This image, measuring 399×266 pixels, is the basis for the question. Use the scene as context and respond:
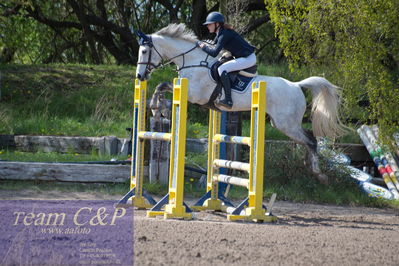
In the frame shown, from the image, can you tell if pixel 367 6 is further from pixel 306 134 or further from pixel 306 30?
pixel 306 134

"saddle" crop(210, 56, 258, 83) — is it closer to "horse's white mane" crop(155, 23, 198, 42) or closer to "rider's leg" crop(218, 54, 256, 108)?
"rider's leg" crop(218, 54, 256, 108)

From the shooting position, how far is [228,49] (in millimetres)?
7164

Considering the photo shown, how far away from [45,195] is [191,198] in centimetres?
190

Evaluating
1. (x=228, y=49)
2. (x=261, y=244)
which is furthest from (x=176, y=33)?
(x=261, y=244)

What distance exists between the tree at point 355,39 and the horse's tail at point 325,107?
2.88 ft

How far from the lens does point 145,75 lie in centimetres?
711

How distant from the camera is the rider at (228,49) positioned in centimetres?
700

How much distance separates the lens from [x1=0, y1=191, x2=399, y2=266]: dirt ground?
12.7 feet

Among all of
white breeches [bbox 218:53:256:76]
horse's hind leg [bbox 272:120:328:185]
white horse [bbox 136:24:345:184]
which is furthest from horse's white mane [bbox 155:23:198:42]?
horse's hind leg [bbox 272:120:328:185]

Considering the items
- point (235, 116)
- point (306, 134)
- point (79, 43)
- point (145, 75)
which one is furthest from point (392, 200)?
point (79, 43)

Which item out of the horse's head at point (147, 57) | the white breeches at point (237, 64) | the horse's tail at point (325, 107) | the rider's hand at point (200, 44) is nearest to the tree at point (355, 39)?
the horse's tail at point (325, 107)

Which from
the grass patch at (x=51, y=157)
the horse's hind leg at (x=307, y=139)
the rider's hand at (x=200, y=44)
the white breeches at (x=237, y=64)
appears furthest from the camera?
the grass patch at (x=51, y=157)

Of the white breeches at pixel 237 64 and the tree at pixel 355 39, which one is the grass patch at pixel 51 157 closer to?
the white breeches at pixel 237 64

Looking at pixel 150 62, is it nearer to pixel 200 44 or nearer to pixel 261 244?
pixel 200 44
